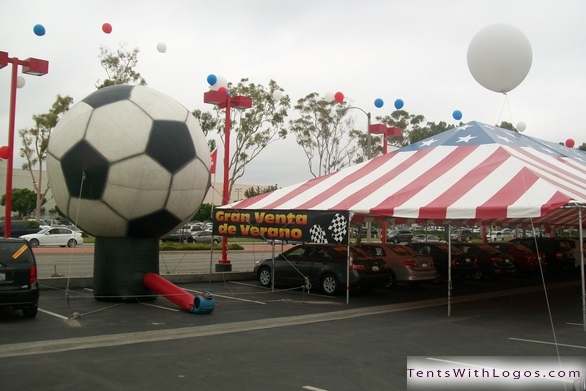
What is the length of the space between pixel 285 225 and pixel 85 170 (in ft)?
17.4

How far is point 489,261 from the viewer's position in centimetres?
2147

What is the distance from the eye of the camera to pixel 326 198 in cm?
1589

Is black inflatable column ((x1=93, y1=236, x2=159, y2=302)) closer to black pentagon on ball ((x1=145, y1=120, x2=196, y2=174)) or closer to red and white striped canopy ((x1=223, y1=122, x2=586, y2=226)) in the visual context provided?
black pentagon on ball ((x1=145, y1=120, x2=196, y2=174))

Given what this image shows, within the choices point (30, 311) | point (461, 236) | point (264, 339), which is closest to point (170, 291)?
point (30, 311)

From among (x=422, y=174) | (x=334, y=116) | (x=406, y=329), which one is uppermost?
(x=334, y=116)

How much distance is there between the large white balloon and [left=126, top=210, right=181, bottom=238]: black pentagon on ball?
7.06 m

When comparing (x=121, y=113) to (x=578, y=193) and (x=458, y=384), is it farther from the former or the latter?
(x=578, y=193)

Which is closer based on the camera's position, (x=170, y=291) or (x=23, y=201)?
(x=170, y=291)

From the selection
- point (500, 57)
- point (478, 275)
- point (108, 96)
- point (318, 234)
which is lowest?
point (478, 275)

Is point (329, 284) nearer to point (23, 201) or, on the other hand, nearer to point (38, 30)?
point (38, 30)

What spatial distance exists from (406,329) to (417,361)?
2728 millimetres

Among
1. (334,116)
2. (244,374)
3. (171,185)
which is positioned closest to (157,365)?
(244,374)

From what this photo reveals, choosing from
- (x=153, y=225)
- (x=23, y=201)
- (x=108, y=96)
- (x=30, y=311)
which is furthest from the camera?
(x=23, y=201)

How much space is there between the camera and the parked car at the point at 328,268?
15328 mm
